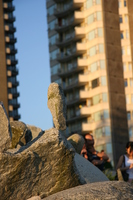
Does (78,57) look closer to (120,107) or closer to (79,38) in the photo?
(79,38)

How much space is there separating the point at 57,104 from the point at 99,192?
2.85 metres

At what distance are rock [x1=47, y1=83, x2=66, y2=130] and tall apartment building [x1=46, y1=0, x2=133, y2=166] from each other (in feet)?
201

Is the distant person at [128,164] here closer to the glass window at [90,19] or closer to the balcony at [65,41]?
the glass window at [90,19]

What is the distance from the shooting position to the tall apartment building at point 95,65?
237ft

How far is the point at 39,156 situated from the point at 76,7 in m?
71.1

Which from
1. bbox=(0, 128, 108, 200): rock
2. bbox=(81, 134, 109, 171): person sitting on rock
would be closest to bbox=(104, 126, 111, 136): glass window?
bbox=(81, 134, 109, 171): person sitting on rock

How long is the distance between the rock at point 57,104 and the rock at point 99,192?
8.70 feet

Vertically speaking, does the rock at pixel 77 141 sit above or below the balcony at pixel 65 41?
below

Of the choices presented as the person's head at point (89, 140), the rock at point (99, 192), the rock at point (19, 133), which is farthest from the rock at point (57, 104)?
the rock at point (99, 192)

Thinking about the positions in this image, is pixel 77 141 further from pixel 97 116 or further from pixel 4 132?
pixel 97 116

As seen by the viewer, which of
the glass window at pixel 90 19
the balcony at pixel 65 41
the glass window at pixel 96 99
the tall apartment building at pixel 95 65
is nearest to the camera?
the tall apartment building at pixel 95 65

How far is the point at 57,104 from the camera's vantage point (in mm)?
9500

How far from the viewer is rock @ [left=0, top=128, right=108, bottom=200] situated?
7.59 m

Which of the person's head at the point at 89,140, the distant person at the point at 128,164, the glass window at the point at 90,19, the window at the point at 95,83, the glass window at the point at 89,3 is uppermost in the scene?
the glass window at the point at 89,3
